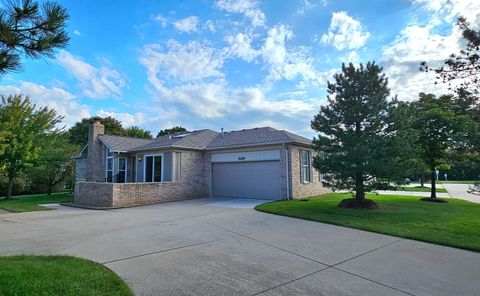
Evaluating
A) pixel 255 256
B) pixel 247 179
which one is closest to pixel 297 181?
pixel 247 179

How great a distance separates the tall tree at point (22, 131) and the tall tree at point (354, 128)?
17.9 m

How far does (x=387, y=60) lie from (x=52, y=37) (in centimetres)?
1208

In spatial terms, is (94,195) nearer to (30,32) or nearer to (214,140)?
(214,140)

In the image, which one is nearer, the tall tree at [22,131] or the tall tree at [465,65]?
the tall tree at [465,65]

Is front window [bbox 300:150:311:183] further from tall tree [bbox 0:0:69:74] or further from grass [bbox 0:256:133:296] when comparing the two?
tall tree [bbox 0:0:69:74]

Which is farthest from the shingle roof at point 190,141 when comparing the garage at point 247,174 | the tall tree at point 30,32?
the tall tree at point 30,32

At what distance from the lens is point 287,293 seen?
385cm

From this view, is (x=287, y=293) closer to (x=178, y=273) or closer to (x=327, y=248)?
(x=178, y=273)

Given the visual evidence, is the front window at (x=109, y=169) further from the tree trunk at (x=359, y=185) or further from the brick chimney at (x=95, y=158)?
the tree trunk at (x=359, y=185)

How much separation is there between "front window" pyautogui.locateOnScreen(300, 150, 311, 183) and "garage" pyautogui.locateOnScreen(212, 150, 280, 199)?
5.83ft

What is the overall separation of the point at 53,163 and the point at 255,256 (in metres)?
20.1

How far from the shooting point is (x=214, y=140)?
802 inches

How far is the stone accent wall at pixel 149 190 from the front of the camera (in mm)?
13982

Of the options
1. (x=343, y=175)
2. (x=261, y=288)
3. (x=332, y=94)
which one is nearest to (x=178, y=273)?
(x=261, y=288)
